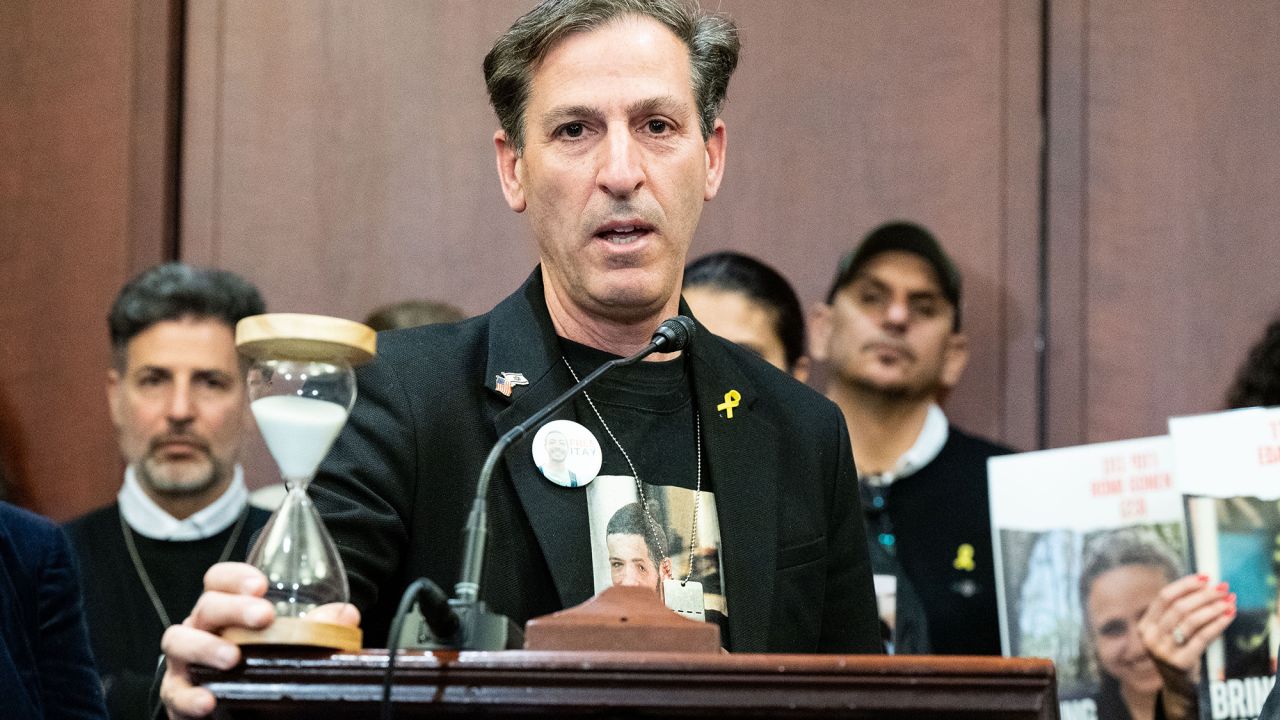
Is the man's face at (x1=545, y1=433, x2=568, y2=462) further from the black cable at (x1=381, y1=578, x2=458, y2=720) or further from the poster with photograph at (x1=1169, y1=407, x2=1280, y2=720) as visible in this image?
the poster with photograph at (x1=1169, y1=407, x2=1280, y2=720)

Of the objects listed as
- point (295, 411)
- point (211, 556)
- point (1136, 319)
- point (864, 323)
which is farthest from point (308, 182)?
point (295, 411)

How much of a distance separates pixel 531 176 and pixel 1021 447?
2538mm

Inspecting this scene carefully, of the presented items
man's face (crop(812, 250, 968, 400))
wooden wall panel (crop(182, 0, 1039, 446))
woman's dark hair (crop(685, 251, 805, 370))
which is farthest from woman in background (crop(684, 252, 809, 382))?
wooden wall panel (crop(182, 0, 1039, 446))

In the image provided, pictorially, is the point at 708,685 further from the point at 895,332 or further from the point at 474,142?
the point at 474,142

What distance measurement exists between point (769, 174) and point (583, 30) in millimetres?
2403

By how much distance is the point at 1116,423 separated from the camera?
4594 mm

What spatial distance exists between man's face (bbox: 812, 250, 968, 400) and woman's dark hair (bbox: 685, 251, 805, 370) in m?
0.16

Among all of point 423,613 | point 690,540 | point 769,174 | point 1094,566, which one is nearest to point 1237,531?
point 1094,566

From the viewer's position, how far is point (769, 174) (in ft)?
15.7

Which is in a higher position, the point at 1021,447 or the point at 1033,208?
the point at 1033,208

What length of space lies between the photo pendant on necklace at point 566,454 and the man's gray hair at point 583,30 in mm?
475

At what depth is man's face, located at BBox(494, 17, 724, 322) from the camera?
2.34m

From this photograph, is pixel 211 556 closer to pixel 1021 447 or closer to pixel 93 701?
pixel 93 701

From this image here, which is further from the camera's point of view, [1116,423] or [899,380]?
[1116,423]
